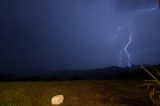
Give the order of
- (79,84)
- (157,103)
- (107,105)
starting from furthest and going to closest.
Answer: (79,84), (107,105), (157,103)

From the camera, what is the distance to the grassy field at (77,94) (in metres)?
11.6

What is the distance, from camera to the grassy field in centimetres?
1159

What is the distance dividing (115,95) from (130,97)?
571 millimetres

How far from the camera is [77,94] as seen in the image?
39.9ft

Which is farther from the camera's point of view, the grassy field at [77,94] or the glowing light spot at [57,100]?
the grassy field at [77,94]

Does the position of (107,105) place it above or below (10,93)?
below

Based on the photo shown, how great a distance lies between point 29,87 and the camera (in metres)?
13.1

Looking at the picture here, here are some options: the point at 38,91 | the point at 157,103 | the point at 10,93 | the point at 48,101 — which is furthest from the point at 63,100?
the point at 157,103

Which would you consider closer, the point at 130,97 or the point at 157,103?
the point at 157,103

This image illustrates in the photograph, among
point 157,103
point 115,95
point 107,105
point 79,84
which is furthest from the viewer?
point 79,84

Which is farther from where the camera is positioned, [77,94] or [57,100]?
[77,94]

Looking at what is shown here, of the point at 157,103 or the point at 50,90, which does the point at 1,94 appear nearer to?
the point at 50,90

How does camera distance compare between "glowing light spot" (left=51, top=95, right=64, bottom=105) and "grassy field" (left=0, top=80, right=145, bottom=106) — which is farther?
"grassy field" (left=0, top=80, right=145, bottom=106)

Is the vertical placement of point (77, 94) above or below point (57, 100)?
above
